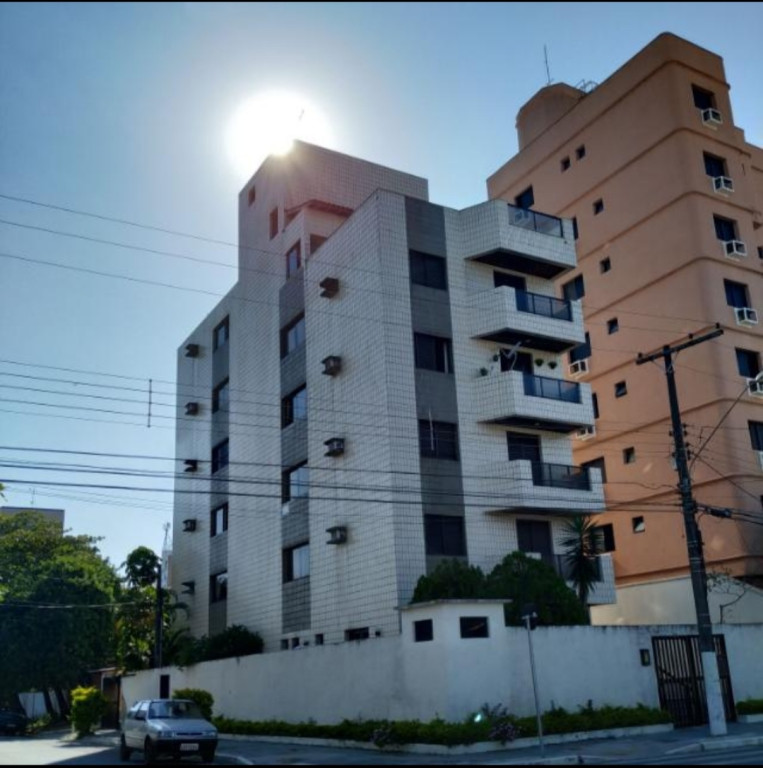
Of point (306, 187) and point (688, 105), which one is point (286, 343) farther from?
point (688, 105)

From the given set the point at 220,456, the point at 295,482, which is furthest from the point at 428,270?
the point at 220,456

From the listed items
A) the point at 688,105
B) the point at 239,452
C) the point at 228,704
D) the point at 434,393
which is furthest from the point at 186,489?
the point at 688,105

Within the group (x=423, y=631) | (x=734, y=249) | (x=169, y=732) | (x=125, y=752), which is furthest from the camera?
(x=734, y=249)

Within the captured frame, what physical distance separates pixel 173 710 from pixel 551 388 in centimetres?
1785

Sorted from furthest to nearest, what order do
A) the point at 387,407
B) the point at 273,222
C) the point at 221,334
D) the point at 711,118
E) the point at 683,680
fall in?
1. the point at 221,334
2. the point at 273,222
3. the point at 711,118
4. the point at 387,407
5. the point at 683,680

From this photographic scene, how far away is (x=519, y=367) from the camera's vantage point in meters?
34.2

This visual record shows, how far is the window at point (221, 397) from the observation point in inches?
1692

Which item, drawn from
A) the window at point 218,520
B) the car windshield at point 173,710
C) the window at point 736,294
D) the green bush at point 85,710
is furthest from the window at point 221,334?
the car windshield at point 173,710

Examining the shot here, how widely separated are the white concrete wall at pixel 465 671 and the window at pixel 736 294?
15328mm

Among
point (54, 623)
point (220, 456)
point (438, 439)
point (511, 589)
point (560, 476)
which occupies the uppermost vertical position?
point (220, 456)

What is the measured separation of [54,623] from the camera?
4134 centimetres

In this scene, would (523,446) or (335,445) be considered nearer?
(335,445)

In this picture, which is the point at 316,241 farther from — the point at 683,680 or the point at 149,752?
the point at 149,752

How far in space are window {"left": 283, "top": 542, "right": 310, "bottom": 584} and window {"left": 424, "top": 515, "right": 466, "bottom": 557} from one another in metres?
6.29
